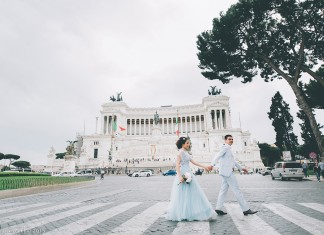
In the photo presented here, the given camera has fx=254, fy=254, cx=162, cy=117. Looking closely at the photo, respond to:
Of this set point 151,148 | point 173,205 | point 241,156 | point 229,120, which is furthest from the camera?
point 229,120

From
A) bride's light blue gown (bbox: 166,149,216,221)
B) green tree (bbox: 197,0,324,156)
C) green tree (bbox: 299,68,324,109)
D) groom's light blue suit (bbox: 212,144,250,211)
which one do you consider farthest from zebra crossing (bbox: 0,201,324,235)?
green tree (bbox: 299,68,324,109)

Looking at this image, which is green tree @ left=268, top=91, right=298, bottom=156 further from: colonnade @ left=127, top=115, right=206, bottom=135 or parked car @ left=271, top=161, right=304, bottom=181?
colonnade @ left=127, top=115, right=206, bottom=135

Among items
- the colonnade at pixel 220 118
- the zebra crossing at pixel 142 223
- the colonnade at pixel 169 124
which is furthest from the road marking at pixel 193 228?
the colonnade at pixel 169 124

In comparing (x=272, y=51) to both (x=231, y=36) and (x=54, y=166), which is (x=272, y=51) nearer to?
(x=231, y=36)

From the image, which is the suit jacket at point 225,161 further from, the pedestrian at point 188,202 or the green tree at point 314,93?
the green tree at point 314,93

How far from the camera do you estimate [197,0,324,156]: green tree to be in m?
18.9

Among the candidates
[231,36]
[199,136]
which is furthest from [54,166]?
[231,36]

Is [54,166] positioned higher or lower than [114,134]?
lower

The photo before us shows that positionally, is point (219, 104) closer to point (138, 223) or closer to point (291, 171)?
point (291, 171)

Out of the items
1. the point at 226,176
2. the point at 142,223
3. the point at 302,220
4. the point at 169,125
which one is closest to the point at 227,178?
the point at 226,176

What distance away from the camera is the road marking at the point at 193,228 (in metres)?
4.09

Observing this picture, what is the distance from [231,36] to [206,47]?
2.42 m

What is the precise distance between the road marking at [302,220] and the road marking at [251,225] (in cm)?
59

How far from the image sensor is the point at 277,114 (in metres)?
42.3
